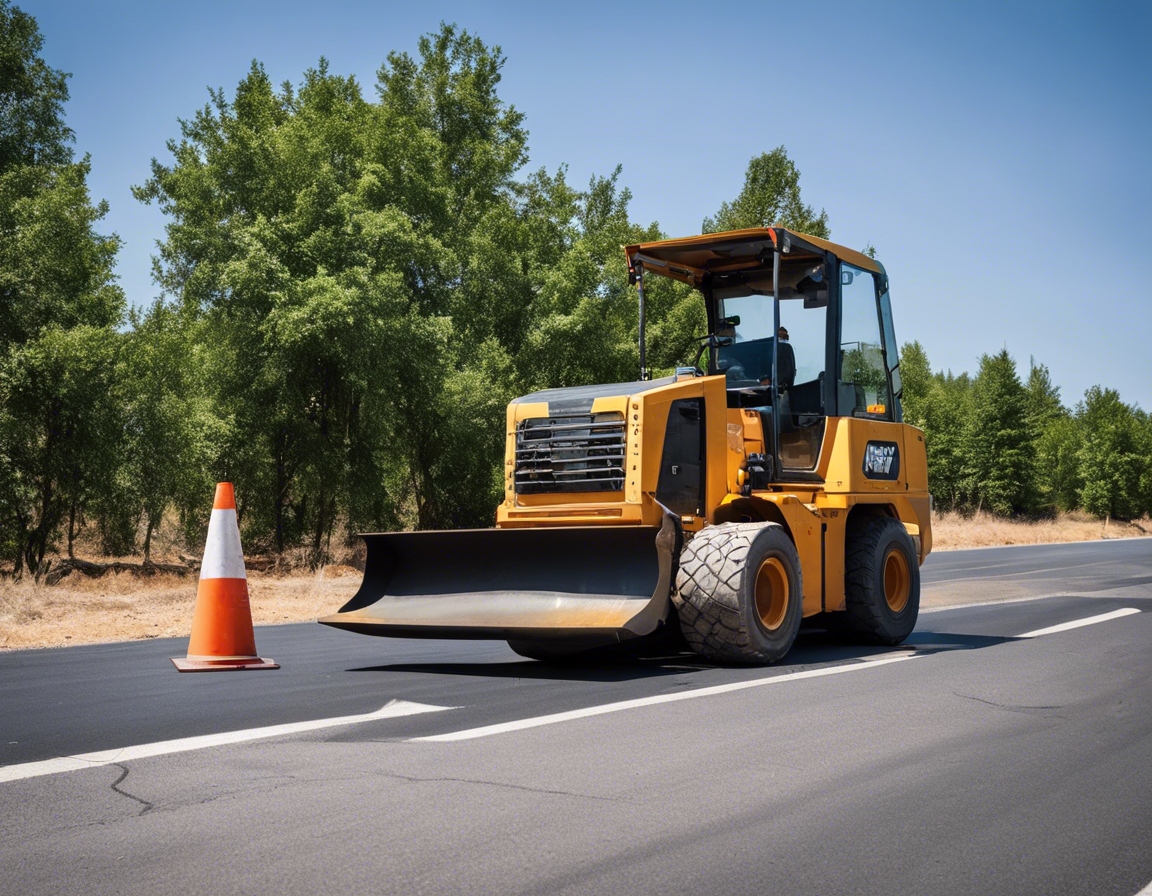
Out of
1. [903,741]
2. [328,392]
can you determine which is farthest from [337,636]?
[328,392]

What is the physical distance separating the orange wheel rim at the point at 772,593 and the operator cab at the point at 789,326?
1.21 meters

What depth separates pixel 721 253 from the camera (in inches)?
427

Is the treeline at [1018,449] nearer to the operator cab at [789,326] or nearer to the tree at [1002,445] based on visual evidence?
the tree at [1002,445]

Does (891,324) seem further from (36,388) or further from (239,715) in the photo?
(36,388)

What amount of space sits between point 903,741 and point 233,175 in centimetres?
2541

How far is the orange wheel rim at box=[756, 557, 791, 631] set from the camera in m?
8.86

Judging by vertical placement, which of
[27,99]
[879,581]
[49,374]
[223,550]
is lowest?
[879,581]

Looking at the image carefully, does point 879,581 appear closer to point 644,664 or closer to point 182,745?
point 644,664

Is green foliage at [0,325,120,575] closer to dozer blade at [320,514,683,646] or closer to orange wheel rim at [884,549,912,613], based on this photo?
dozer blade at [320,514,683,646]

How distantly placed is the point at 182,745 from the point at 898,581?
24.4 feet

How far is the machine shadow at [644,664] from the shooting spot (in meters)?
8.37

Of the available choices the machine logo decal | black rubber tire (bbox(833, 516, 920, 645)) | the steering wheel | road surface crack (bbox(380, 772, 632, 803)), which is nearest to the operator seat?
the steering wheel

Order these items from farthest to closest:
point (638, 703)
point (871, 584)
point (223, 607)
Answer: point (871, 584) → point (223, 607) → point (638, 703)

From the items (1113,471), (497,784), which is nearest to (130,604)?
(497,784)
